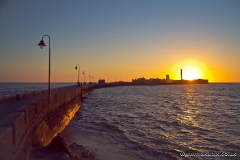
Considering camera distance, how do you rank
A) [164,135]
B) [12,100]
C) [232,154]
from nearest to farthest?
[232,154]
[164,135]
[12,100]

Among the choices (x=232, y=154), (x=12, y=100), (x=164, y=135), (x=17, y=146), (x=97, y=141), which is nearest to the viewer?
(x=17, y=146)

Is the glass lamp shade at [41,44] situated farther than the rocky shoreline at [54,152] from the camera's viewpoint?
Yes

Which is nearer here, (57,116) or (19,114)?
(19,114)

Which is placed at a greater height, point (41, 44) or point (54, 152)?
point (41, 44)

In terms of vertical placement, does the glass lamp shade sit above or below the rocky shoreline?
above

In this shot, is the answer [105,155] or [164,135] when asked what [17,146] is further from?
[164,135]

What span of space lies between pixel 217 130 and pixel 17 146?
1400 centimetres

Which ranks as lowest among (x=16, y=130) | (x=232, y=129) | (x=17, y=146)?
(x=232, y=129)

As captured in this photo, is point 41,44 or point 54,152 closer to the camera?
point 54,152

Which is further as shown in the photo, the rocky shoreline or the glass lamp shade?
the glass lamp shade

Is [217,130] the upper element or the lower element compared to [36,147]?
lower

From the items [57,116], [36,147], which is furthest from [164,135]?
[36,147]

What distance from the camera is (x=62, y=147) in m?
7.80

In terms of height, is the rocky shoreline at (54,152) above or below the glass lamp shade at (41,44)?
below
